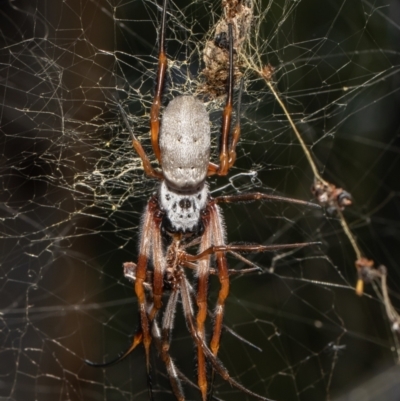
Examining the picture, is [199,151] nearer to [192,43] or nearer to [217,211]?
[217,211]

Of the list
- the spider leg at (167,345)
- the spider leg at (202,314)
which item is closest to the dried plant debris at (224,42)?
the spider leg at (202,314)

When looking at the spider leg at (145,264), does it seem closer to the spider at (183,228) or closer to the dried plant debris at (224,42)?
the spider at (183,228)

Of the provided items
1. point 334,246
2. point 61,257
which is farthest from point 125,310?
point 334,246

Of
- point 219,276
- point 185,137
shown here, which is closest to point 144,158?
point 185,137

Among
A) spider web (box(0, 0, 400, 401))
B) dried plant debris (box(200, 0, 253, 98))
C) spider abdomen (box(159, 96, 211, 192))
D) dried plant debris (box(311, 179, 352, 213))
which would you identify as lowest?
spider web (box(0, 0, 400, 401))

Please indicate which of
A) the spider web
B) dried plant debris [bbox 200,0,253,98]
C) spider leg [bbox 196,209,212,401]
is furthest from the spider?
the spider web

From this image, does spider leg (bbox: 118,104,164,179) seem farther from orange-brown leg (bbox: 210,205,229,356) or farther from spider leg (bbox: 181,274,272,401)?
spider leg (bbox: 181,274,272,401)

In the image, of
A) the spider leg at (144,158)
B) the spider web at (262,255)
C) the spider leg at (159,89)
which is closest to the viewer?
the spider leg at (159,89)
